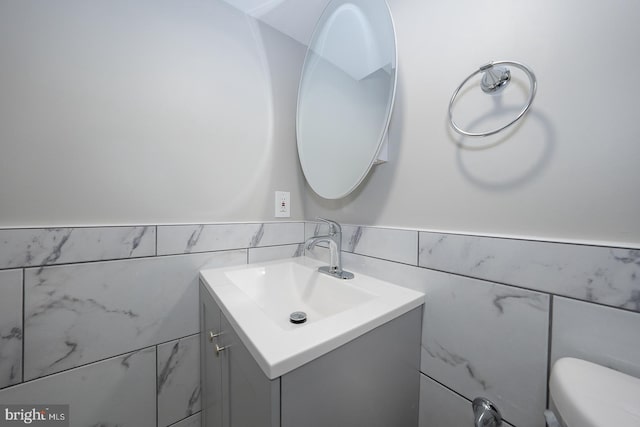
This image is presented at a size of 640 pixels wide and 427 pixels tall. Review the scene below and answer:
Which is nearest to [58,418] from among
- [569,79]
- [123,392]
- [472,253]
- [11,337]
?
[123,392]

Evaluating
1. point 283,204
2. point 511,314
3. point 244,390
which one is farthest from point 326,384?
point 283,204

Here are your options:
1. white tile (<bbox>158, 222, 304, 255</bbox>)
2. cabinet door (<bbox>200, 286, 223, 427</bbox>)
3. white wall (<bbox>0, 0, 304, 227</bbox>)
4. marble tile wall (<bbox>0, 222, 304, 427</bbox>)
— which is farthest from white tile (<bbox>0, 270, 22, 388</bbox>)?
cabinet door (<bbox>200, 286, 223, 427</bbox>)

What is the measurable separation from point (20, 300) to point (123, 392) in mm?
419

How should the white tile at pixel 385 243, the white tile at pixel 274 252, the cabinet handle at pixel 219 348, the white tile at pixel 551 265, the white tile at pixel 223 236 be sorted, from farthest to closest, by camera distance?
the white tile at pixel 274 252
the white tile at pixel 223 236
the white tile at pixel 385 243
the cabinet handle at pixel 219 348
the white tile at pixel 551 265

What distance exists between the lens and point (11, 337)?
59 cm

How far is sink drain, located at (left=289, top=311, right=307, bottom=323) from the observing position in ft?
2.39

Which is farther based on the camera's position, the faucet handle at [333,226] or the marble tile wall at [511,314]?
the faucet handle at [333,226]

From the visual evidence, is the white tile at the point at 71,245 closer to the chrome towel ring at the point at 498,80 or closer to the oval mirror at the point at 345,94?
the oval mirror at the point at 345,94

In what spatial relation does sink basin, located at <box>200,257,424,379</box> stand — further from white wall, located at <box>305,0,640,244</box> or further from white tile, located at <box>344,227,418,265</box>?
white wall, located at <box>305,0,640,244</box>

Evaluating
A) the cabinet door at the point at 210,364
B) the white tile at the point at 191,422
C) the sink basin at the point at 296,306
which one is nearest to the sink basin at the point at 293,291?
the sink basin at the point at 296,306

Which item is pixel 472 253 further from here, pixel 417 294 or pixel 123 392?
pixel 123 392

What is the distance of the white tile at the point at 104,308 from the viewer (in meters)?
0.61

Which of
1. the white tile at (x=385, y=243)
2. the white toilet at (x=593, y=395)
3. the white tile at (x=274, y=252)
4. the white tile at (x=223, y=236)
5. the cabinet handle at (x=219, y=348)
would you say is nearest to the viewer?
the white toilet at (x=593, y=395)

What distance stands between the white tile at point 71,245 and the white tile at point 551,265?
99 centimetres
